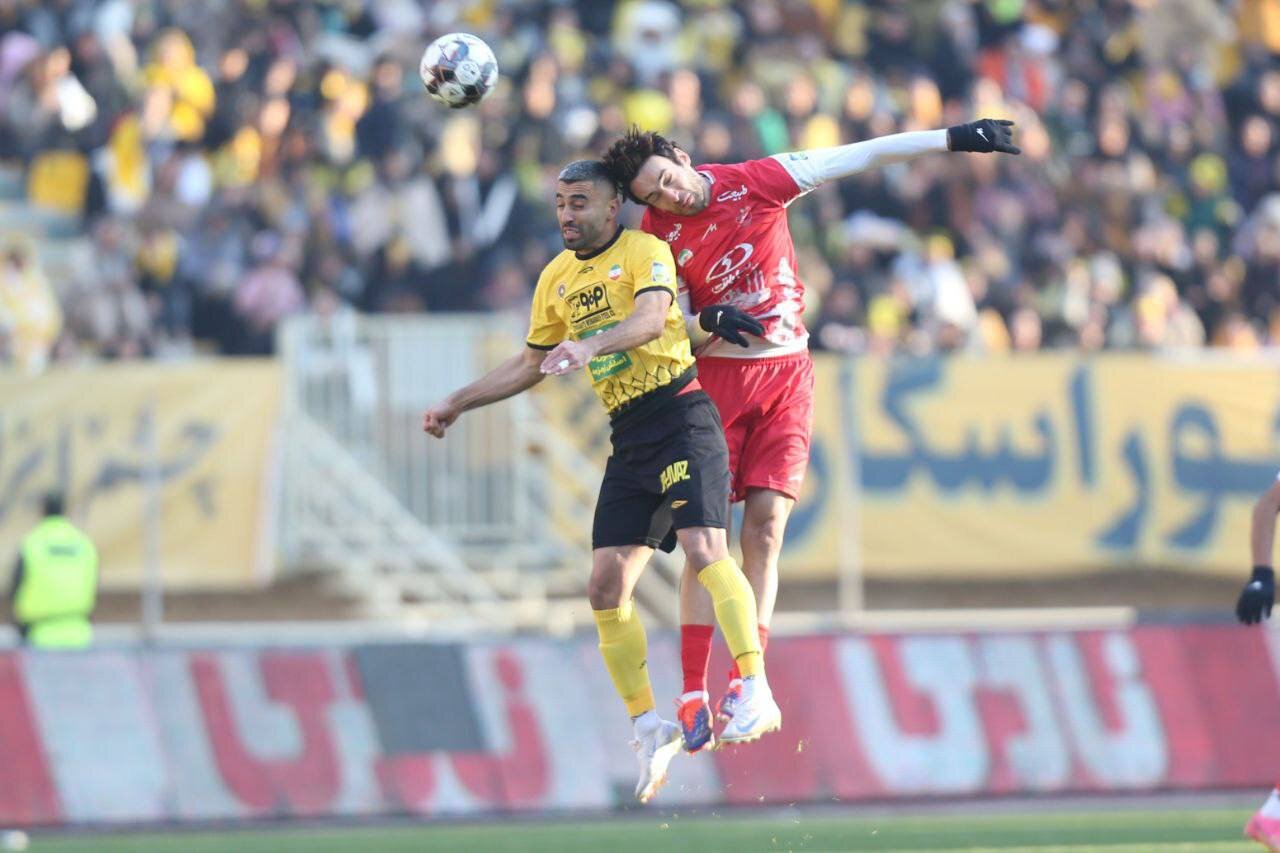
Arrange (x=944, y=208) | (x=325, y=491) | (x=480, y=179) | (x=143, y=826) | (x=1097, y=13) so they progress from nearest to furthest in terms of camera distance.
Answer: (x=143, y=826) < (x=325, y=491) < (x=480, y=179) < (x=944, y=208) < (x=1097, y=13)

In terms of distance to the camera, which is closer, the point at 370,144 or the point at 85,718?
the point at 85,718

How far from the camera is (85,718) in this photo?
15062 mm

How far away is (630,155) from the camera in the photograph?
9.99m

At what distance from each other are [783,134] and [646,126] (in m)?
1.37

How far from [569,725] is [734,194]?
5.98 metres

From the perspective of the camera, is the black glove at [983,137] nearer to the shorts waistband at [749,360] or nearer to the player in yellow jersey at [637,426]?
the shorts waistband at [749,360]

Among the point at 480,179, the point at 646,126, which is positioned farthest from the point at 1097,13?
the point at 480,179

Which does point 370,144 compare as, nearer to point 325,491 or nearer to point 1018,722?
point 325,491

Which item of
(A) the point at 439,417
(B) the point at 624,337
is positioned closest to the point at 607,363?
(B) the point at 624,337

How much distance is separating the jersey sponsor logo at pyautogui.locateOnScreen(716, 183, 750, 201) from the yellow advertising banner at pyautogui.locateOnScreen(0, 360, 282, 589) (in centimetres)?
659

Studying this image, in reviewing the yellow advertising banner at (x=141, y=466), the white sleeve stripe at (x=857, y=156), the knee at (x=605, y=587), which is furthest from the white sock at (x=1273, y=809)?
the yellow advertising banner at (x=141, y=466)

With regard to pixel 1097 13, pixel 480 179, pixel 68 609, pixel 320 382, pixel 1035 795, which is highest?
pixel 1097 13

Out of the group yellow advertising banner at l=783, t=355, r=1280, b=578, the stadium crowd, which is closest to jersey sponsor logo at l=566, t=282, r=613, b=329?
yellow advertising banner at l=783, t=355, r=1280, b=578

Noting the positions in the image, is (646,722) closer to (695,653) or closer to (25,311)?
(695,653)
